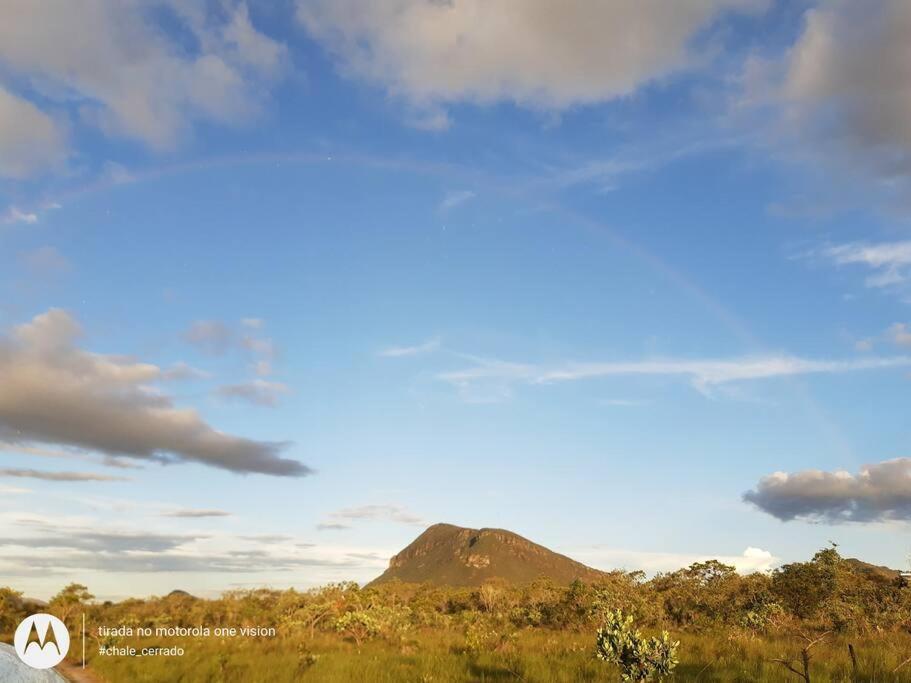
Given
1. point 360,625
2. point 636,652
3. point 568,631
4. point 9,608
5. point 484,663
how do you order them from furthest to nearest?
point 9,608 < point 568,631 < point 360,625 < point 484,663 < point 636,652

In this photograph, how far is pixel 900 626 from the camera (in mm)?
29922

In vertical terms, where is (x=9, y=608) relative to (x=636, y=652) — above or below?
below

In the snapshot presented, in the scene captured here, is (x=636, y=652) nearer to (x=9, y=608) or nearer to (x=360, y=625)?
(x=360, y=625)

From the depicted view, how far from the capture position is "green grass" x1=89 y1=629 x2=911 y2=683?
602 inches

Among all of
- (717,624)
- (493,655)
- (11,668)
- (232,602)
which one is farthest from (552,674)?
(232,602)

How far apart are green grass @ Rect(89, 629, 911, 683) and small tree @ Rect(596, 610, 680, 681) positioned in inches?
200

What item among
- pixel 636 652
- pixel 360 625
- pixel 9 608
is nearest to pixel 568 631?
pixel 360 625

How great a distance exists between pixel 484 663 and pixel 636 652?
1089 centimetres

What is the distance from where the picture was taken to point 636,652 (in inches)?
372

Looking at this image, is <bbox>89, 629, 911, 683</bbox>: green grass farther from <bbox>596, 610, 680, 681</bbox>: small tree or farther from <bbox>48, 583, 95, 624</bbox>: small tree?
<bbox>48, 583, 95, 624</bbox>: small tree

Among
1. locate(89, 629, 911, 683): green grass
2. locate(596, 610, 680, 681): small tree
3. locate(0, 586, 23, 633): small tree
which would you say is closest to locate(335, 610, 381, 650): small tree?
locate(89, 629, 911, 683): green grass

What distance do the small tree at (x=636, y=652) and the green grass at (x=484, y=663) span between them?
509cm

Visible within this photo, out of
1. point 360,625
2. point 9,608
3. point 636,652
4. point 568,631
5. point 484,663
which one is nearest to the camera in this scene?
point 636,652

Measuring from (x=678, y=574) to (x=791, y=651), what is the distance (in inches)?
1150
